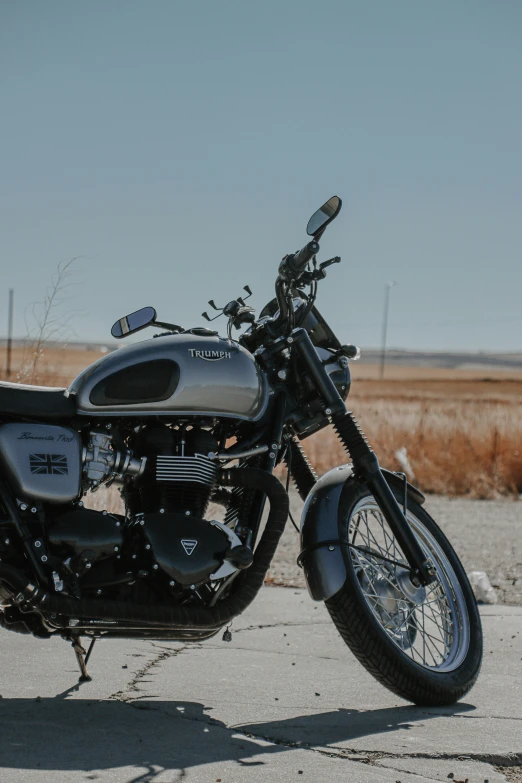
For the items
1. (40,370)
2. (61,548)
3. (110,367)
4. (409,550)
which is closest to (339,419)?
(409,550)

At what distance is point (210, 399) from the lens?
3941 millimetres

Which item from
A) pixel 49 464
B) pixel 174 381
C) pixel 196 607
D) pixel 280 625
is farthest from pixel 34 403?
pixel 280 625

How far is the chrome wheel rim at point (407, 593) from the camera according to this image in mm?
4410

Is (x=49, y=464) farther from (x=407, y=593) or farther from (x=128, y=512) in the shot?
(x=407, y=593)

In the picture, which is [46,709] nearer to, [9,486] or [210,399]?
[9,486]

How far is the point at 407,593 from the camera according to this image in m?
4.52

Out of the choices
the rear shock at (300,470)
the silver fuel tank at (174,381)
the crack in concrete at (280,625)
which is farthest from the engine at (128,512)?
the crack in concrete at (280,625)

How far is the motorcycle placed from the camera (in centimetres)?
365

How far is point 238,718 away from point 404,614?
968mm

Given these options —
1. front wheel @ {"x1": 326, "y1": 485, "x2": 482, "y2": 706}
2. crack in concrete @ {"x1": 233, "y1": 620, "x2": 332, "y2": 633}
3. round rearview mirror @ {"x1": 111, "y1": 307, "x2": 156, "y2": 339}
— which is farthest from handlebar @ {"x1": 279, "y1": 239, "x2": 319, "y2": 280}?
crack in concrete @ {"x1": 233, "y1": 620, "x2": 332, "y2": 633}

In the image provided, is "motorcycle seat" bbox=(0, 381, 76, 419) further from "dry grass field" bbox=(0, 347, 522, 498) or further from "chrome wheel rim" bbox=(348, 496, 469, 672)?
"dry grass field" bbox=(0, 347, 522, 498)

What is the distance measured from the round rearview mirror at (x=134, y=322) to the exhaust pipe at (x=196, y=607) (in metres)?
0.66

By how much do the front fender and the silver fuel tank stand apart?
0.51 metres

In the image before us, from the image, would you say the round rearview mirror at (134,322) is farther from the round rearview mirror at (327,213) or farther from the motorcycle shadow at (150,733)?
the motorcycle shadow at (150,733)
